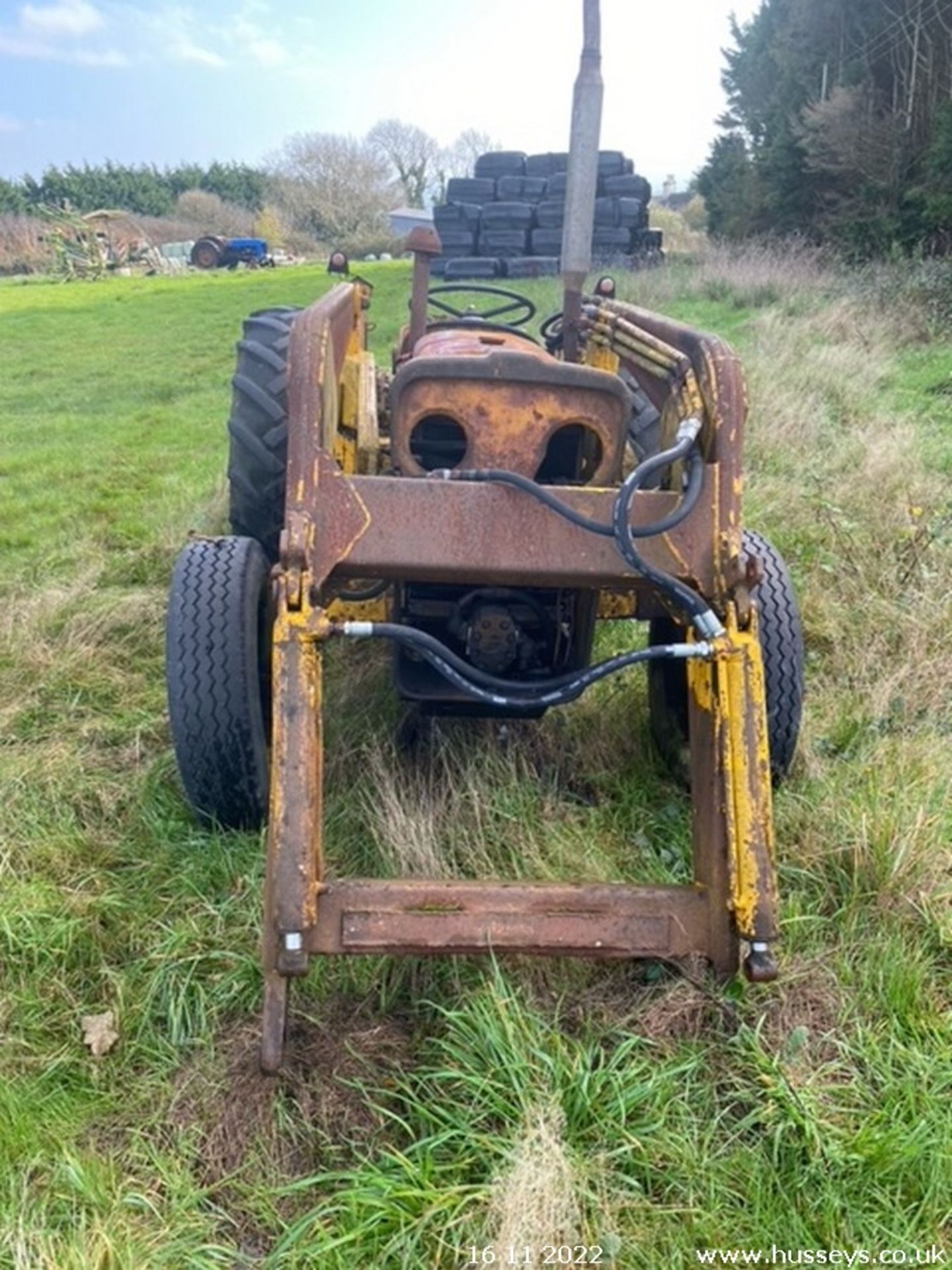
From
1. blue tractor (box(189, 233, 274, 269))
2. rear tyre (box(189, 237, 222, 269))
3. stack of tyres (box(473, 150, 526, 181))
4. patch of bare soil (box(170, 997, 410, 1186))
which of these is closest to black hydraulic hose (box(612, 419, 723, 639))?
patch of bare soil (box(170, 997, 410, 1186))

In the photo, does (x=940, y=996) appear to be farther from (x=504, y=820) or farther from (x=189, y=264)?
(x=189, y=264)

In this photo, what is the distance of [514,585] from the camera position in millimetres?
2166

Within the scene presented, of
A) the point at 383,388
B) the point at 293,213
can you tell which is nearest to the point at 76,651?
the point at 383,388

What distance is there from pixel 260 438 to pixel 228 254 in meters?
31.3

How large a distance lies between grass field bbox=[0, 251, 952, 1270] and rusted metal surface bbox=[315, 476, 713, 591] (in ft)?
2.46

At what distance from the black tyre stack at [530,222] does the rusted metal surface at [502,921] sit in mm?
16514

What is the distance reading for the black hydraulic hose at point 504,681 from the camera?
79.3 inches

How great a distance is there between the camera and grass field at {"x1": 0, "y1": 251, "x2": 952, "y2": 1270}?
1.67 m

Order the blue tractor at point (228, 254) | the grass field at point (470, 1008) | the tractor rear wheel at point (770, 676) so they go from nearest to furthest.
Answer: the grass field at point (470, 1008) < the tractor rear wheel at point (770, 676) < the blue tractor at point (228, 254)

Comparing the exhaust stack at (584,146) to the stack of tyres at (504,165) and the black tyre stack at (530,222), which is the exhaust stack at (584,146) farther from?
the stack of tyres at (504,165)

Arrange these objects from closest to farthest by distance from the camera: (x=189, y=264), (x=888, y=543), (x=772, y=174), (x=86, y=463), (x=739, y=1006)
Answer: (x=739, y=1006) < (x=888, y=543) < (x=86, y=463) < (x=772, y=174) < (x=189, y=264)

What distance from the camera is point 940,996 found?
210 centimetres

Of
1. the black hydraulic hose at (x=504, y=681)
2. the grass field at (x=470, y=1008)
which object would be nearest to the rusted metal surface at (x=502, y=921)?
the grass field at (x=470, y=1008)

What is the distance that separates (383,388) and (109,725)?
4.57ft
